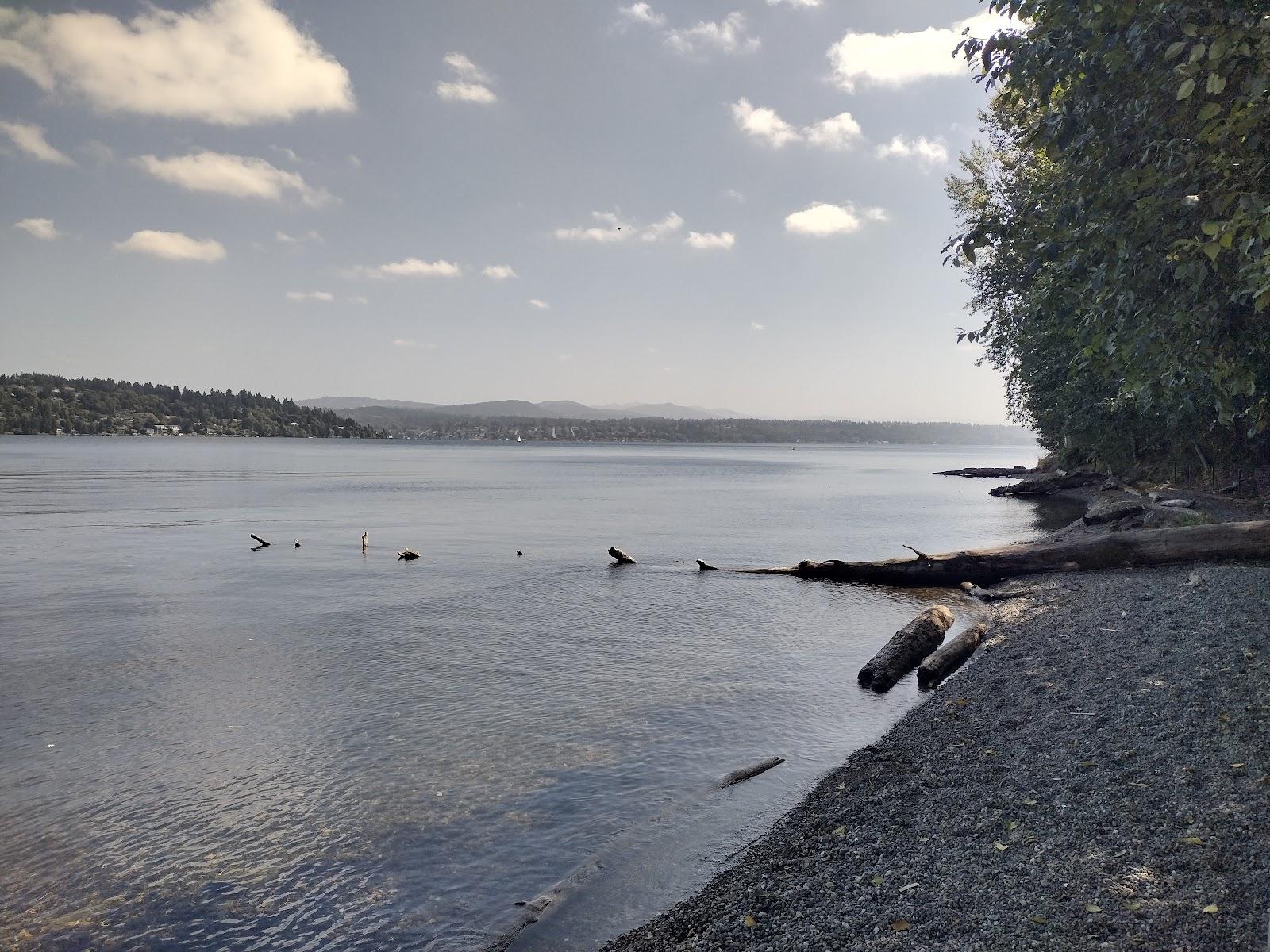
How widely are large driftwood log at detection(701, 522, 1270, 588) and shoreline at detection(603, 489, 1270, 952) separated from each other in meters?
8.98

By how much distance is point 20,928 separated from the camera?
862 cm

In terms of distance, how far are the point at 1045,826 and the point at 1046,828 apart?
65 millimetres

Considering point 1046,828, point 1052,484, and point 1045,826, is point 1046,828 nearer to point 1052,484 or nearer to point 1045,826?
point 1045,826

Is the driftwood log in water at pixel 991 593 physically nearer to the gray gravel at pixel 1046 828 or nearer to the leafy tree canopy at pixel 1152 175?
the gray gravel at pixel 1046 828

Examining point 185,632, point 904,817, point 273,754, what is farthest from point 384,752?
point 185,632

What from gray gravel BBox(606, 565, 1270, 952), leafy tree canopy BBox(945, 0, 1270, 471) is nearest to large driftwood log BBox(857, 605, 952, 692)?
gray gravel BBox(606, 565, 1270, 952)

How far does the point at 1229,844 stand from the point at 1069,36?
1093cm

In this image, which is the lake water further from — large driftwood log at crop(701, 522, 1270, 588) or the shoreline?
the shoreline

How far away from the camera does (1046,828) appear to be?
27.6 feet

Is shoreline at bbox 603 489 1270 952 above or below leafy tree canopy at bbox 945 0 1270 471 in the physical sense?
below

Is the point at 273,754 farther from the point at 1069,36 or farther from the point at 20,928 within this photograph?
the point at 1069,36

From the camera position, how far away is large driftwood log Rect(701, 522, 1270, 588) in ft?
72.0

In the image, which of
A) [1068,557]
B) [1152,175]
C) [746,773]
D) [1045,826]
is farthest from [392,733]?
[1068,557]

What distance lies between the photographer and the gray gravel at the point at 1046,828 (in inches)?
263
